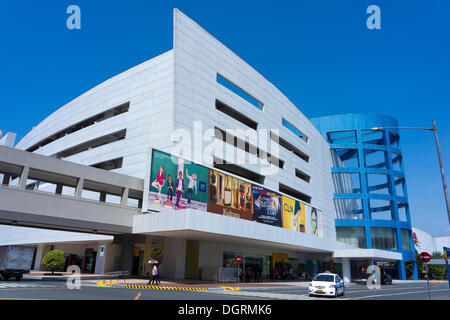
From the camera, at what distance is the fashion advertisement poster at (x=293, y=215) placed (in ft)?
152

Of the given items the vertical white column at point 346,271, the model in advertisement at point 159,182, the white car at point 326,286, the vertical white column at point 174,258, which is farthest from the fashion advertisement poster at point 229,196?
the vertical white column at point 346,271

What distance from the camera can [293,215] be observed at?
48219 millimetres

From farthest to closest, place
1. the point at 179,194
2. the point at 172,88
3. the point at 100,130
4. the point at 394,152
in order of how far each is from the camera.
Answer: the point at 394,152
the point at 100,130
the point at 172,88
the point at 179,194

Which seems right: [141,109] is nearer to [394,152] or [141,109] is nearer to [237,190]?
[237,190]

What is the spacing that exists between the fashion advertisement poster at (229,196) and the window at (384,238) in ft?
122

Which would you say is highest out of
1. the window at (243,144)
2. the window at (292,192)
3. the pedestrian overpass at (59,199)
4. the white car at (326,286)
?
the window at (243,144)

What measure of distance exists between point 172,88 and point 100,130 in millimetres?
13856

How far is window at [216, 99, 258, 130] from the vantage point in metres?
44.9

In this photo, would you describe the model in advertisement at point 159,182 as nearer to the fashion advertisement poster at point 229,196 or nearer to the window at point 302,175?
the fashion advertisement poster at point 229,196

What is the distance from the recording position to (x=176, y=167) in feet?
108

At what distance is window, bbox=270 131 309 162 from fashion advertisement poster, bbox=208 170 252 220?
1288cm

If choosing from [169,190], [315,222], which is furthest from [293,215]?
[169,190]

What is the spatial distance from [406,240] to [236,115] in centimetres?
4662
